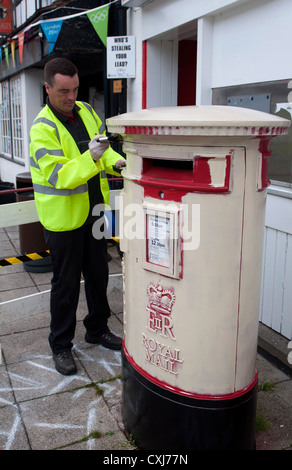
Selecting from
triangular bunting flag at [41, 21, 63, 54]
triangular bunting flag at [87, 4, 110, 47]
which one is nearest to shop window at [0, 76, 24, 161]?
triangular bunting flag at [41, 21, 63, 54]

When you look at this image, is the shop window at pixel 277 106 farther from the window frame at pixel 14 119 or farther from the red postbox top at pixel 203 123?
the window frame at pixel 14 119

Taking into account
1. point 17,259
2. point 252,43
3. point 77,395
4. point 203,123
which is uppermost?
point 252,43

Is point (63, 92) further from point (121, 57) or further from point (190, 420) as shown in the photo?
point (121, 57)

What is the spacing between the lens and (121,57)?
531 cm

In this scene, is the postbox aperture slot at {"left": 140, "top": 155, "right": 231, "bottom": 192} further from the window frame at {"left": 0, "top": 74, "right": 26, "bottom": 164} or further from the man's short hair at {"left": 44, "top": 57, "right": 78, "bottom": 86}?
the window frame at {"left": 0, "top": 74, "right": 26, "bottom": 164}

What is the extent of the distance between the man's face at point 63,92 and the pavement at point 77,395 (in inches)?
77.7

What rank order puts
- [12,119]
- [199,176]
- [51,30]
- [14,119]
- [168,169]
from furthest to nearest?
[12,119] → [14,119] → [51,30] → [168,169] → [199,176]

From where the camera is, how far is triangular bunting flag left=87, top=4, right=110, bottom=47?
5504mm

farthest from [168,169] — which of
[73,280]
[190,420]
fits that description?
[73,280]

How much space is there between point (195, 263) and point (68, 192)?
1296mm

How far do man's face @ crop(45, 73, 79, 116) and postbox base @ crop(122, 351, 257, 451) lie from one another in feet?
6.07

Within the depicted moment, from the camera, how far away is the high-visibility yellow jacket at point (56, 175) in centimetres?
272
